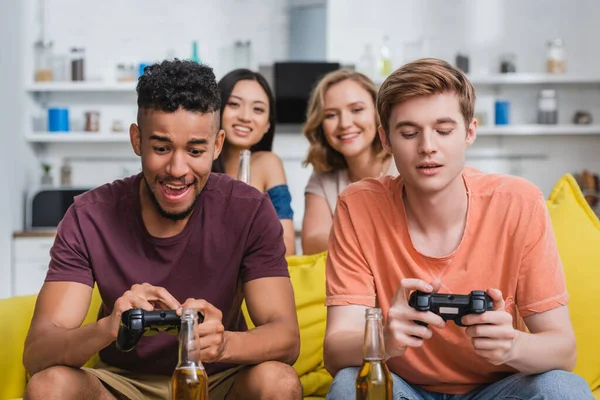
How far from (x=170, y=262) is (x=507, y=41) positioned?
378 cm

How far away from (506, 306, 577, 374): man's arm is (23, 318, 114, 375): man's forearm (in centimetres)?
77

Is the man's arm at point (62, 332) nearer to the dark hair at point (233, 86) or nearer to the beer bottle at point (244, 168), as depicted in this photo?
the beer bottle at point (244, 168)

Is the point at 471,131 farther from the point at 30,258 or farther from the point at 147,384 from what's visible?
the point at 30,258

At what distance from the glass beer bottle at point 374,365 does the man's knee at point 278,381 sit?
37 centimetres

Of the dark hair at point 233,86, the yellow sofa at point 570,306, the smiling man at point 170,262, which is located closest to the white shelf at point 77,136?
the dark hair at point 233,86

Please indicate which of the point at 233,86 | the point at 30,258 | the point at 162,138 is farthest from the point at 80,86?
the point at 162,138

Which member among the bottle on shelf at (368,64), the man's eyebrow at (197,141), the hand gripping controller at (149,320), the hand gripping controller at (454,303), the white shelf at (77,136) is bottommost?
the hand gripping controller at (149,320)

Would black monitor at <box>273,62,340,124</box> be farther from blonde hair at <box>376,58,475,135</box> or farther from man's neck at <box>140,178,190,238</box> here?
blonde hair at <box>376,58,475,135</box>

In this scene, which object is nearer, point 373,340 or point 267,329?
point 373,340

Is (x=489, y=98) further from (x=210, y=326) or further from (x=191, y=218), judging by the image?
(x=210, y=326)

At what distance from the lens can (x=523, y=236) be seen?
1688 mm

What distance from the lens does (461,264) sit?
172cm

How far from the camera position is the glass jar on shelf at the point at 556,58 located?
4902mm

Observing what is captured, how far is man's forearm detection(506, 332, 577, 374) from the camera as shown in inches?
59.1
